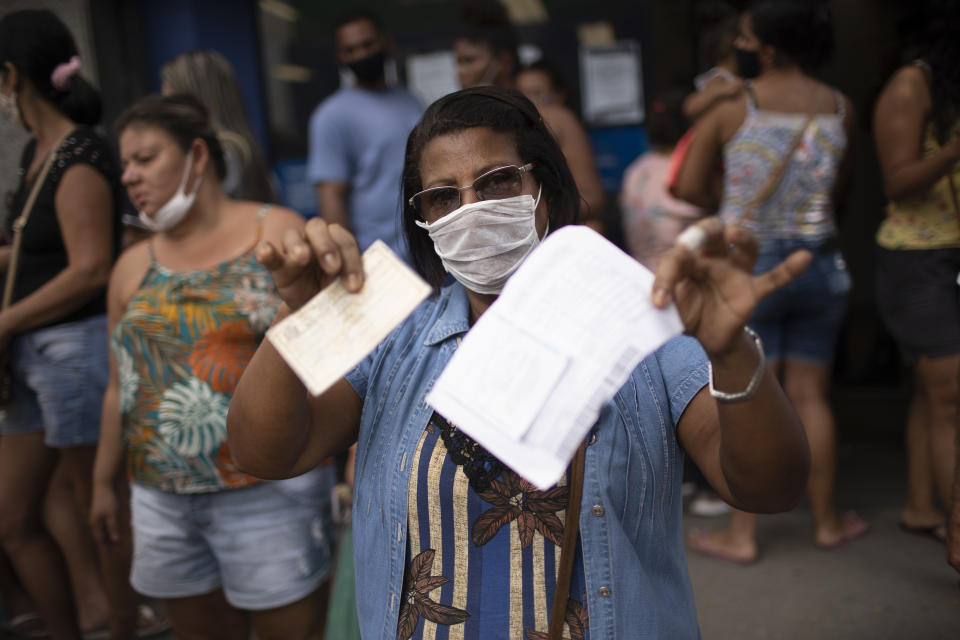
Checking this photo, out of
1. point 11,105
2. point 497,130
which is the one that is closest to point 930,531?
point 497,130

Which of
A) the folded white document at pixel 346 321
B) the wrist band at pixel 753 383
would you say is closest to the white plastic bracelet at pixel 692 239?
the wrist band at pixel 753 383

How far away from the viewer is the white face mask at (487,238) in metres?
1.58

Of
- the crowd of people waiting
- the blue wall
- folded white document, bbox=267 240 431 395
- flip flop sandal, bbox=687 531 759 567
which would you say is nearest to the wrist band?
the crowd of people waiting

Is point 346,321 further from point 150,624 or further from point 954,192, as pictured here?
point 150,624

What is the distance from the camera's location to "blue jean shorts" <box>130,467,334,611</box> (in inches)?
97.1

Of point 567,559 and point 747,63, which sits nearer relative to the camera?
point 567,559

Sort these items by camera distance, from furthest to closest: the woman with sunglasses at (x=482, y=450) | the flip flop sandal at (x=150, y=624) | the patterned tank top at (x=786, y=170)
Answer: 1. the flip flop sandal at (x=150, y=624)
2. the patterned tank top at (x=786, y=170)
3. the woman with sunglasses at (x=482, y=450)

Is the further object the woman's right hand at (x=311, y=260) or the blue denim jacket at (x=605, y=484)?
the blue denim jacket at (x=605, y=484)

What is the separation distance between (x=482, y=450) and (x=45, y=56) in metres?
2.59

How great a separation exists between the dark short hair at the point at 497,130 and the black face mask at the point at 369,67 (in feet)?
7.99

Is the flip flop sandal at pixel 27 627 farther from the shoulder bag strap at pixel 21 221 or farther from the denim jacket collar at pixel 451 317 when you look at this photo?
the denim jacket collar at pixel 451 317

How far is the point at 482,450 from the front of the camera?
1.53 meters

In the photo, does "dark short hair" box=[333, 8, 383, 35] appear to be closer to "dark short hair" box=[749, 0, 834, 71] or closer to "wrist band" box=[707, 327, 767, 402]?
"dark short hair" box=[749, 0, 834, 71]

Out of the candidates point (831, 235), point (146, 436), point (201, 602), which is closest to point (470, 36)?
point (831, 235)
